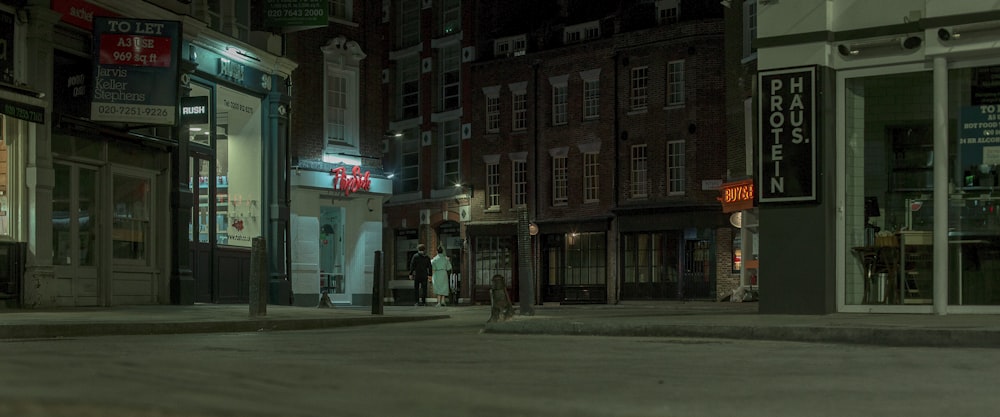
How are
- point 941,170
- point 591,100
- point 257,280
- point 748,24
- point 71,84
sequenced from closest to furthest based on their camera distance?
1. point 941,170
2. point 257,280
3. point 71,84
4. point 748,24
5. point 591,100

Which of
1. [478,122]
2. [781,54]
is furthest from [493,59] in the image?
[781,54]

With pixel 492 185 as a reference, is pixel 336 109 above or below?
above

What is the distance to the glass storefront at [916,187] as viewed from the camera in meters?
14.4

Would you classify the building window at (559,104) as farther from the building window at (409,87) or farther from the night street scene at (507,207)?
the building window at (409,87)

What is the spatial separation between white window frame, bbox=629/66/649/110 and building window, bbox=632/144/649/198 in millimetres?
1543

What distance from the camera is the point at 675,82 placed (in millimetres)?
43594

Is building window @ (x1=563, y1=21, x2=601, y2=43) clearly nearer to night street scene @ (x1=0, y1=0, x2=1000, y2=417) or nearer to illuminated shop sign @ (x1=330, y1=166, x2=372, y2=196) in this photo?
night street scene @ (x1=0, y1=0, x2=1000, y2=417)

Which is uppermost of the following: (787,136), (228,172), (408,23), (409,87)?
(408,23)

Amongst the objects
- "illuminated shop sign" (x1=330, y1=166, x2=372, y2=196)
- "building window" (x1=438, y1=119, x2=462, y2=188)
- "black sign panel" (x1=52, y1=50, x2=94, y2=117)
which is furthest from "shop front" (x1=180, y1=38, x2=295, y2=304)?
"building window" (x1=438, y1=119, x2=462, y2=188)

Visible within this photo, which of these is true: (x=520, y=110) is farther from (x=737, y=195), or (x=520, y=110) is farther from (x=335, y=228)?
(x=335, y=228)

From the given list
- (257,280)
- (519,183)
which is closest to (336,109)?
(519,183)

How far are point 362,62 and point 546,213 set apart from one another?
15168mm

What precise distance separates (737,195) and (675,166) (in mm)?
7226

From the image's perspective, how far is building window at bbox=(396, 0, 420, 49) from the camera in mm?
51741
